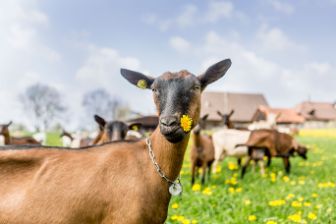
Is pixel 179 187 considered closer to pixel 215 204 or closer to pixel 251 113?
pixel 215 204

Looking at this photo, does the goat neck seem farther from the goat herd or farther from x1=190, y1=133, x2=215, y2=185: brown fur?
x1=190, y1=133, x2=215, y2=185: brown fur

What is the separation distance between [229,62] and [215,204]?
13.9 feet

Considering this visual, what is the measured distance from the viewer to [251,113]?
71812 millimetres

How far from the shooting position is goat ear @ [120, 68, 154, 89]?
4023 millimetres

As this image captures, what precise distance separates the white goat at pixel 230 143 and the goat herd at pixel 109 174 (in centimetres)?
997

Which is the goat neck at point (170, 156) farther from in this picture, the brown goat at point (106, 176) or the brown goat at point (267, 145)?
the brown goat at point (267, 145)

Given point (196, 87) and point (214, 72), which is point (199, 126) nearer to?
point (214, 72)

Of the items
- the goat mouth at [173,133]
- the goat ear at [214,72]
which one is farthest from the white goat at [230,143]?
the goat mouth at [173,133]

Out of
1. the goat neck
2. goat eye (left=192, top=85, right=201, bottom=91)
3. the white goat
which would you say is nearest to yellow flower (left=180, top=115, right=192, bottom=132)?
the goat neck

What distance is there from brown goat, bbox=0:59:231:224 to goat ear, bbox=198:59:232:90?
0.18m

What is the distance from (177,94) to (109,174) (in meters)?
1.02

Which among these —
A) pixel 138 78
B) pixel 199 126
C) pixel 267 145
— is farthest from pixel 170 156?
pixel 267 145

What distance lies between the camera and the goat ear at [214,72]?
13.0 ft

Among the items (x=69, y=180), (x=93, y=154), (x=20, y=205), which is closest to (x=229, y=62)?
(x=93, y=154)
